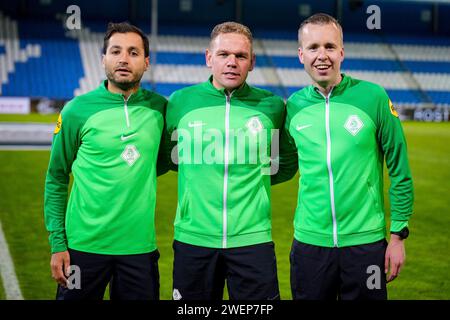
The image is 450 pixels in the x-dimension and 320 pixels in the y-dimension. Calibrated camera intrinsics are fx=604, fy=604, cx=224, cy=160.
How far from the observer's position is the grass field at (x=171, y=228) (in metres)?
4.89

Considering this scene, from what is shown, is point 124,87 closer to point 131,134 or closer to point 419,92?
point 131,134

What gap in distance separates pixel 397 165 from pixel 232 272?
0.95 metres

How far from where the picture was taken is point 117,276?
2973 mm

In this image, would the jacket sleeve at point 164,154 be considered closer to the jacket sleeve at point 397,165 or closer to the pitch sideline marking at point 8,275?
the jacket sleeve at point 397,165

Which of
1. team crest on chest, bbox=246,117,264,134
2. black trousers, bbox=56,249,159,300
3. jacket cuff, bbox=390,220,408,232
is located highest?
team crest on chest, bbox=246,117,264,134

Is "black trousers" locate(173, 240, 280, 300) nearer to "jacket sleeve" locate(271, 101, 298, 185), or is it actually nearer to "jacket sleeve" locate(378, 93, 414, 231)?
"jacket sleeve" locate(271, 101, 298, 185)

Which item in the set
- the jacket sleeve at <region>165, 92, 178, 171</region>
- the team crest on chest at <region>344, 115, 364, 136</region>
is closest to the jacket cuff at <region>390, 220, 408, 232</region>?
the team crest on chest at <region>344, 115, 364, 136</region>

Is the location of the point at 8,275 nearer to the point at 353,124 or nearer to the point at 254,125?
the point at 254,125

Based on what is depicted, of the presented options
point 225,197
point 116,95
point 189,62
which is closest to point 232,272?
point 225,197

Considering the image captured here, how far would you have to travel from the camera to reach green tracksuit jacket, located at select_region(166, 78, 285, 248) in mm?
2922

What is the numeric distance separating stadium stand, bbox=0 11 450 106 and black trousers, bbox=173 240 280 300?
24499 millimetres

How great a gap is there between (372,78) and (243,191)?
97.0 feet

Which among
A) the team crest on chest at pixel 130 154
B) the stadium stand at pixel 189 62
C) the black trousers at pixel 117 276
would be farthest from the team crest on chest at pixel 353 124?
the stadium stand at pixel 189 62
